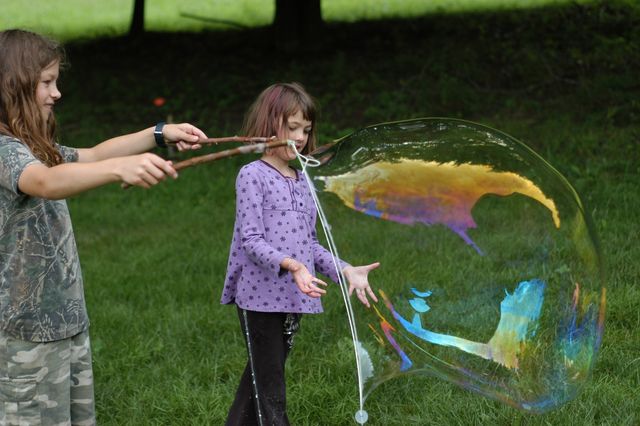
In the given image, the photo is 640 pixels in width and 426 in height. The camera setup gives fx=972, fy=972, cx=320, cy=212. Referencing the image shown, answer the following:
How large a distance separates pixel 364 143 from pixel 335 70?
739cm

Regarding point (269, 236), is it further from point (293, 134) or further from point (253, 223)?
point (293, 134)

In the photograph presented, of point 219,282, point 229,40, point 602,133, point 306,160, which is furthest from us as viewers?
point 229,40

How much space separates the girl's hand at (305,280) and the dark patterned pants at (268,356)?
12.9 inches

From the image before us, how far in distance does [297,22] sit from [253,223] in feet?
29.4

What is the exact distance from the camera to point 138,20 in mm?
13906

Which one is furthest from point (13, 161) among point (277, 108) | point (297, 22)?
point (297, 22)

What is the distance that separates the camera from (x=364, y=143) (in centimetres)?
319

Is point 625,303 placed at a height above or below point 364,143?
below

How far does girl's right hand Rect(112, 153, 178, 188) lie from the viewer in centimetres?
238

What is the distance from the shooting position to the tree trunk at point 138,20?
13859mm

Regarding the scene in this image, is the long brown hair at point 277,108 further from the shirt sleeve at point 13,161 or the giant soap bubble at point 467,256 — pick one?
the shirt sleeve at point 13,161

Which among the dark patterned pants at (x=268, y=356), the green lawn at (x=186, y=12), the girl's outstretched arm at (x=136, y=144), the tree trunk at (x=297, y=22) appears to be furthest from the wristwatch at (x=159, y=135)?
the green lawn at (x=186, y=12)

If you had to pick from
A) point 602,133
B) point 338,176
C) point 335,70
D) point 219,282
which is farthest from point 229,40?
point 338,176

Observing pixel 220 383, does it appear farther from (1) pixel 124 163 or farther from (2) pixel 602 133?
(2) pixel 602 133
